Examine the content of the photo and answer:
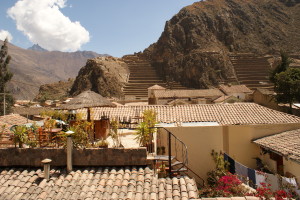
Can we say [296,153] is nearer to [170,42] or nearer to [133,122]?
[133,122]

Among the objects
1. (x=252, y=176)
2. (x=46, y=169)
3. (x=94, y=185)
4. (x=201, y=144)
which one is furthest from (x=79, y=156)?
(x=252, y=176)

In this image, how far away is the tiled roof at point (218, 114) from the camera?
538 inches

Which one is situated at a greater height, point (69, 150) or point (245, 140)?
point (69, 150)

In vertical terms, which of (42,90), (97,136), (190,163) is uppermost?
(42,90)

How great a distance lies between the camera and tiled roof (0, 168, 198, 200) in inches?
250

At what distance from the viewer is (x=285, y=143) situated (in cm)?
1136

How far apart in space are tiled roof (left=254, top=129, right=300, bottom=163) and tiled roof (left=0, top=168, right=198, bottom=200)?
209 inches

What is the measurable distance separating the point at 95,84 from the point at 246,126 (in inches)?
2320

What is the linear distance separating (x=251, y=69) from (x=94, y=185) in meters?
68.0

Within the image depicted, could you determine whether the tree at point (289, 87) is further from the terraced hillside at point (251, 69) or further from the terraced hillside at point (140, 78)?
the terraced hillside at point (140, 78)

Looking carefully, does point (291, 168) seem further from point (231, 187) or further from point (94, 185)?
point (94, 185)

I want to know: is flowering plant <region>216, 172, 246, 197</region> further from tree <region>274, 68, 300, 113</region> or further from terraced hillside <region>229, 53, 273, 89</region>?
terraced hillside <region>229, 53, 273, 89</region>

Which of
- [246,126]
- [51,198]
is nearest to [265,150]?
[246,126]

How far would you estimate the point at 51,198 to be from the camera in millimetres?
6281
